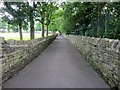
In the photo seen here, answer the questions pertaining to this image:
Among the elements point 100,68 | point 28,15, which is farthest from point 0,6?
point 100,68

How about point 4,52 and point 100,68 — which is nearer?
point 4,52

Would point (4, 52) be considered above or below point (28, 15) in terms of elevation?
below

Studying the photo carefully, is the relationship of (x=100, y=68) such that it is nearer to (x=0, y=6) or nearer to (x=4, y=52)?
(x=4, y=52)

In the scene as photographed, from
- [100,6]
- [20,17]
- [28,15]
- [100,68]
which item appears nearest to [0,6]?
[20,17]

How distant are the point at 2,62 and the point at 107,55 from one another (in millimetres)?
3033

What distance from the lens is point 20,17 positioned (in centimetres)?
1433

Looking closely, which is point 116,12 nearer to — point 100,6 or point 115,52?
point 100,6

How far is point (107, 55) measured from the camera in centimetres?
713

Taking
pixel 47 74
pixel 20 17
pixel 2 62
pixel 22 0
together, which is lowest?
pixel 47 74

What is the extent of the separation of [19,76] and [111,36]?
448cm

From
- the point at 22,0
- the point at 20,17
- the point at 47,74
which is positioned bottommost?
the point at 47,74

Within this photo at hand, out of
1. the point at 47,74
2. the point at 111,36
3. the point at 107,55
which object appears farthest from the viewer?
the point at 111,36

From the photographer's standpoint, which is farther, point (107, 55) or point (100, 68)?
point (100, 68)

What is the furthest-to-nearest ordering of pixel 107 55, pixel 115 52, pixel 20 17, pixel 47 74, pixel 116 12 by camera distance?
1. pixel 20 17
2. pixel 116 12
3. pixel 47 74
4. pixel 107 55
5. pixel 115 52
